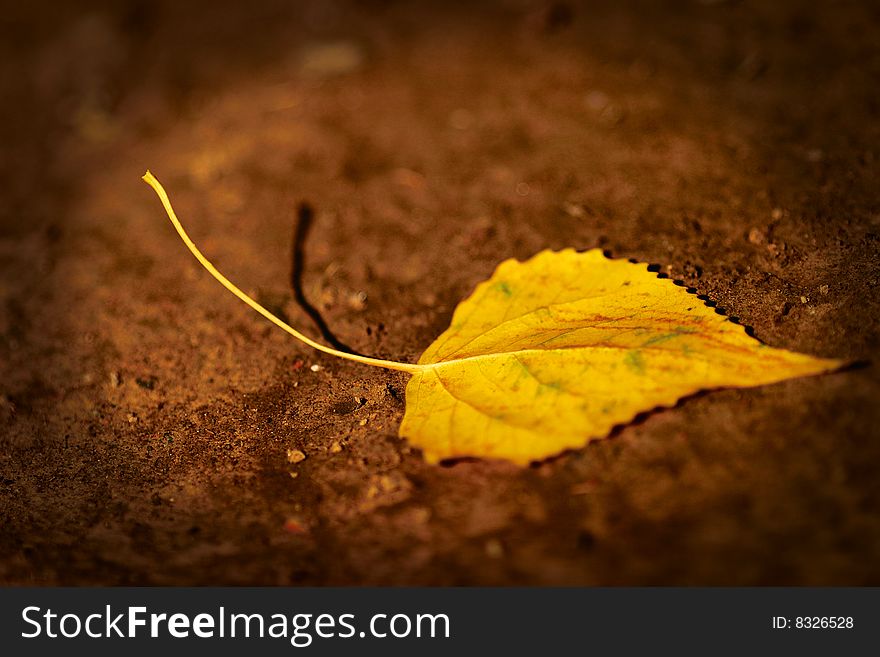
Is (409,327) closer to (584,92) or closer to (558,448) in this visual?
(558,448)

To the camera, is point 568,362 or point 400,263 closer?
point 568,362

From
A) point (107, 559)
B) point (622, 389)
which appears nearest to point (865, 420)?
point (622, 389)

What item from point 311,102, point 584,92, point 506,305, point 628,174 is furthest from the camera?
point 311,102

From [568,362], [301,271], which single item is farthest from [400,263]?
[568,362]

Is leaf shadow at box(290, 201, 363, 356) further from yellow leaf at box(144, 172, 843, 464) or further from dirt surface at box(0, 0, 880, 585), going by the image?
yellow leaf at box(144, 172, 843, 464)

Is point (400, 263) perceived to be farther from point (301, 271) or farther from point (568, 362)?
point (568, 362)

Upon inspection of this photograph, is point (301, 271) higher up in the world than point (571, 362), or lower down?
higher up

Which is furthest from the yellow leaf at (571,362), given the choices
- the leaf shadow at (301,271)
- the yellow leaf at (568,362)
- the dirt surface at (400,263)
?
the leaf shadow at (301,271)
